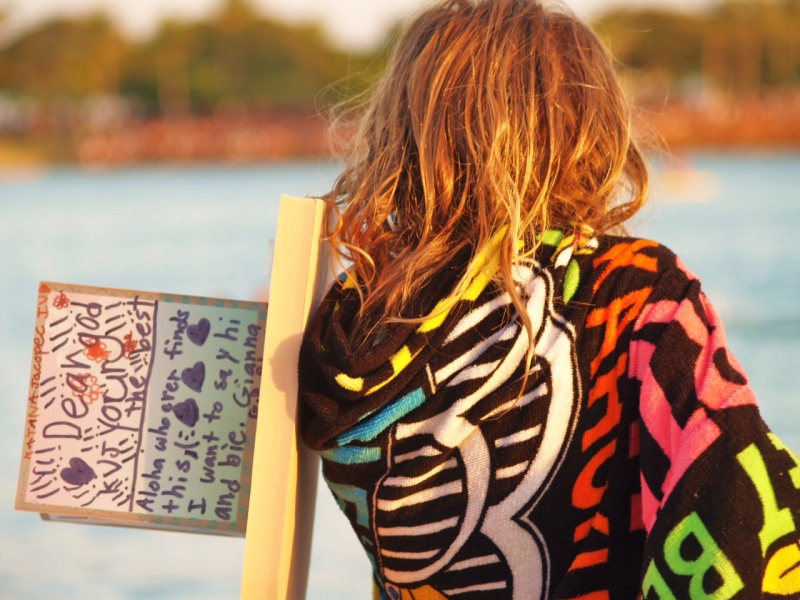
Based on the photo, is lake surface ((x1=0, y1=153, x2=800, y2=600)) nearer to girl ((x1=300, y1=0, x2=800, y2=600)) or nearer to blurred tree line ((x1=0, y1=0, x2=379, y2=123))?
girl ((x1=300, y1=0, x2=800, y2=600))

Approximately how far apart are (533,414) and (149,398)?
0.39 metres

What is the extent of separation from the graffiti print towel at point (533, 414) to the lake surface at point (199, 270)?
0.80 feet

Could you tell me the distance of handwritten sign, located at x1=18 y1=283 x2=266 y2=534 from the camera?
39.5 inches

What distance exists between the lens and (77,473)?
1018mm

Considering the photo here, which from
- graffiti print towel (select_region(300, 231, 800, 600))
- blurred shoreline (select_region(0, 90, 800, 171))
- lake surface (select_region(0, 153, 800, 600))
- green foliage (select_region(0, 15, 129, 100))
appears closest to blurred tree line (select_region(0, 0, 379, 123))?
green foliage (select_region(0, 15, 129, 100))

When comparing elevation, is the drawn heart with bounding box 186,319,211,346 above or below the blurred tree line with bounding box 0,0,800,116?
below

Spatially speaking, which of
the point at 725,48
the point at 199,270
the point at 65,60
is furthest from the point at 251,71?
the point at 199,270

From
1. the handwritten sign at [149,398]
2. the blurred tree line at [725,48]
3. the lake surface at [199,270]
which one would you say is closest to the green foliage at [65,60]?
the lake surface at [199,270]

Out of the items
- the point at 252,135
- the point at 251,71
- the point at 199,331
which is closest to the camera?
the point at 199,331

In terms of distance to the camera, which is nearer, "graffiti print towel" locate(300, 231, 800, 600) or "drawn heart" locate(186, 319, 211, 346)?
"graffiti print towel" locate(300, 231, 800, 600)

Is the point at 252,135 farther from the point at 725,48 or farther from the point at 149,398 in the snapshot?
the point at 149,398

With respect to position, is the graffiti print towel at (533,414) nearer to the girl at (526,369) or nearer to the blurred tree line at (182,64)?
the girl at (526,369)

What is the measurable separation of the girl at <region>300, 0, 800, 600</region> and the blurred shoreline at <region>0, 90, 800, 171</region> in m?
30.1

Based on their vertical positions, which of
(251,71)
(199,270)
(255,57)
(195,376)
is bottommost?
(195,376)
